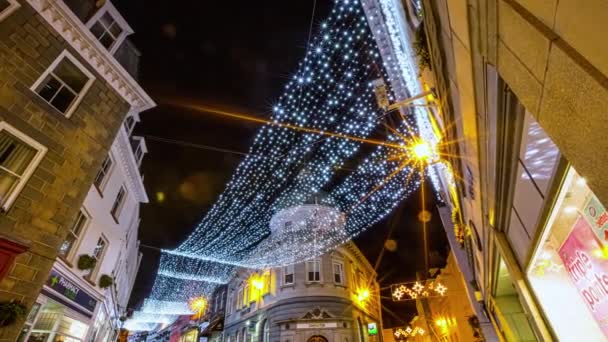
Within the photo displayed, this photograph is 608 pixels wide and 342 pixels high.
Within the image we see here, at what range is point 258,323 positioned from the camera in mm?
18312

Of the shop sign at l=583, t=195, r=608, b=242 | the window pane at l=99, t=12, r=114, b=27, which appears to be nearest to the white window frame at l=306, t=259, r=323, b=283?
the window pane at l=99, t=12, r=114, b=27

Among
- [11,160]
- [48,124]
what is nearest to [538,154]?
[11,160]

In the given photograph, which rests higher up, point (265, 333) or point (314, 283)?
point (314, 283)

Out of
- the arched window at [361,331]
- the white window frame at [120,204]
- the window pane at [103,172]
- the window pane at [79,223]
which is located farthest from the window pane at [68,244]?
the arched window at [361,331]

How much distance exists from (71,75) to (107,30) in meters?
2.53

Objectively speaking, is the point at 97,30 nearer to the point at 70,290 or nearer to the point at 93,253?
the point at 93,253

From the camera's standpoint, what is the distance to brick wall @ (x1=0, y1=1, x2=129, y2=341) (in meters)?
5.44

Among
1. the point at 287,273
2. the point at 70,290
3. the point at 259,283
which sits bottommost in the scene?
the point at 70,290

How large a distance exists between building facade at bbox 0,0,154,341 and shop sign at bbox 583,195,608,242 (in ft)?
27.4

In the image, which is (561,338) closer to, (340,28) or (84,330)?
(340,28)

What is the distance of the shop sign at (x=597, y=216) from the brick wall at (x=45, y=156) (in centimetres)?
850

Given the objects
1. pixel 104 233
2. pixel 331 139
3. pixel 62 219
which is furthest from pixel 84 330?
pixel 331 139

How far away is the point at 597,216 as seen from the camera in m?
2.41

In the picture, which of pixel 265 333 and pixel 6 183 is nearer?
pixel 6 183
